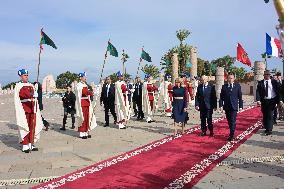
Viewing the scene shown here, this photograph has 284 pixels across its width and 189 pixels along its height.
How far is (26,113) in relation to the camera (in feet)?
32.2

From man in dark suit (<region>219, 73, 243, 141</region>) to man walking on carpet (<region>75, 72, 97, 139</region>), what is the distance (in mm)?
4216

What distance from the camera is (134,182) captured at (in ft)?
20.5

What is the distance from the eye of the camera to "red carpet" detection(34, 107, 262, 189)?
6.25 meters

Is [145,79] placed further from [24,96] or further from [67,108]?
[24,96]

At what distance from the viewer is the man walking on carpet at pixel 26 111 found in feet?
31.7

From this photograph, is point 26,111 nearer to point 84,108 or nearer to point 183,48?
point 84,108

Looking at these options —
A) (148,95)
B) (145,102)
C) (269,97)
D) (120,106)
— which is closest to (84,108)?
(120,106)

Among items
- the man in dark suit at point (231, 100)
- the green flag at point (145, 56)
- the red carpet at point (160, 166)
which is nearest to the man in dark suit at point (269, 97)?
the red carpet at point (160, 166)

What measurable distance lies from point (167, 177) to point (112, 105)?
839 cm

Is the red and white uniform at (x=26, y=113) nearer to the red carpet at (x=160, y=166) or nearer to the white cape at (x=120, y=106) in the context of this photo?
the red carpet at (x=160, y=166)

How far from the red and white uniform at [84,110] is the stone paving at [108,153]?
41 cm

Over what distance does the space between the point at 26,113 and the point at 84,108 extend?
95.7 inches

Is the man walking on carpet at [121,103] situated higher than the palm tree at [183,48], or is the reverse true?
the palm tree at [183,48]

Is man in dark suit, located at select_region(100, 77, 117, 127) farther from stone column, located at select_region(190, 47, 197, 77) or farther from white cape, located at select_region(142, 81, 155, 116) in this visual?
stone column, located at select_region(190, 47, 197, 77)
